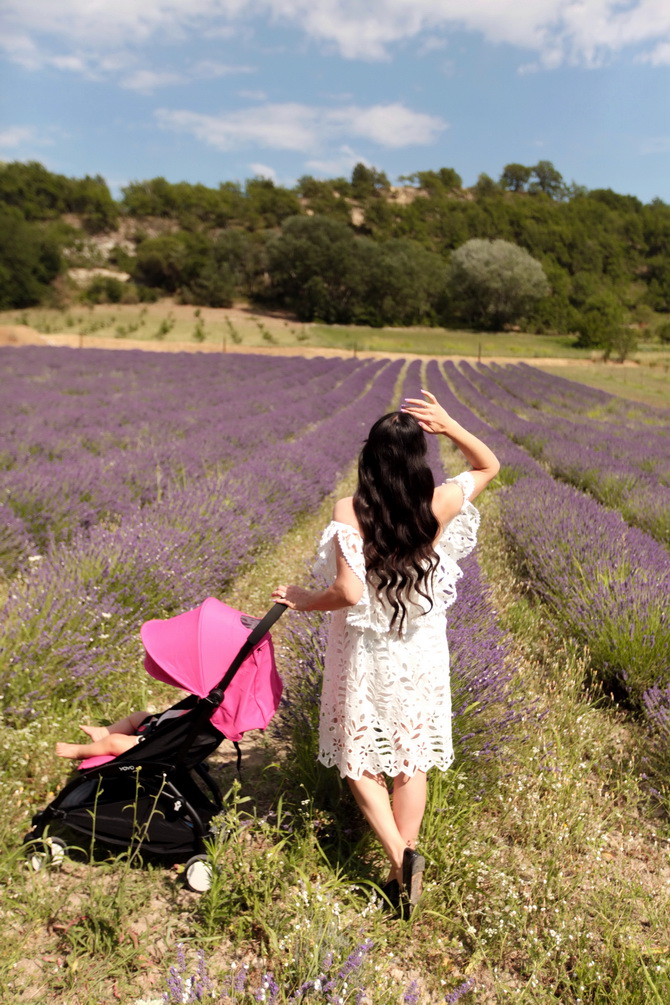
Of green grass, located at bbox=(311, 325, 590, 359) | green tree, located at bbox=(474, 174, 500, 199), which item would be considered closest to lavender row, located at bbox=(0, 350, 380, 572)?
green grass, located at bbox=(311, 325, 590, 359)

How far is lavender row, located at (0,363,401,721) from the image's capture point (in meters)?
2.46

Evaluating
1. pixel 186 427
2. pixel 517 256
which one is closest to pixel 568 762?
pixel 186 427

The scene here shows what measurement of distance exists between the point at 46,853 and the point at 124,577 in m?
1.52

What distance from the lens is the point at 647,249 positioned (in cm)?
8956

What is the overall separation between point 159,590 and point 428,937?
2.04 meters

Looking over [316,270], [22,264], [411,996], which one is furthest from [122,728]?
[316,270]

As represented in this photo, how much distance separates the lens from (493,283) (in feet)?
197

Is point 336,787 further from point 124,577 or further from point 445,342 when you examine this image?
point 445,342

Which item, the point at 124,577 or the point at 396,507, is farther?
the point at 124,577

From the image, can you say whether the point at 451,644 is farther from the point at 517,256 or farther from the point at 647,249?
the point at 647,249

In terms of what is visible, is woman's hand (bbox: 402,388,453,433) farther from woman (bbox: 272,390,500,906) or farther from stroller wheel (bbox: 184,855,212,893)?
stroller wheel (bbox: 184,855,212,893)

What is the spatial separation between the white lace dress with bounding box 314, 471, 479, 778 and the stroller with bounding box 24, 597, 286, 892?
22 cm

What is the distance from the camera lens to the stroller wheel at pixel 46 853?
1806 mm

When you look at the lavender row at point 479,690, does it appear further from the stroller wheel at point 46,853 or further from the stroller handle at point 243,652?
the stroller wheel at point 46,853
